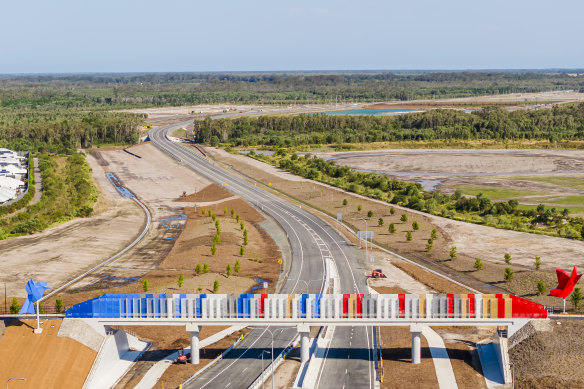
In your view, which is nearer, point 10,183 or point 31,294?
point 31,294

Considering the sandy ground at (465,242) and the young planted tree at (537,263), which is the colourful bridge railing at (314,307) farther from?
the young planted tree at (537,263)

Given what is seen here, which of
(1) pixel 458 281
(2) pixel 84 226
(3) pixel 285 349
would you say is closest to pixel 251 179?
(2) pixel 84 226

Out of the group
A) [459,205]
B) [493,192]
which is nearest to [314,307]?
[459,205]

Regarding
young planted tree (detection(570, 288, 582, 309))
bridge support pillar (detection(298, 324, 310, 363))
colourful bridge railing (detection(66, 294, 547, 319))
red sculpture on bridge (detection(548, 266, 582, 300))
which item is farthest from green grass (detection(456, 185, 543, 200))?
bridge support pillar (detection(298, 324, 310, 363))

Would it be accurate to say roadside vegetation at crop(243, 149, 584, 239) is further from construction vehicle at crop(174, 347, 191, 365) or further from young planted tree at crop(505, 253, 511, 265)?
construction vehicle at crop(174, 347, 191, 365)

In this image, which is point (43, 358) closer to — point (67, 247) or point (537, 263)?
point (67, 247)

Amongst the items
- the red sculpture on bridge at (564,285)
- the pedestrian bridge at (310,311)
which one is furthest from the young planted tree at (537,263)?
the pedestrian bridge at (310,311)
